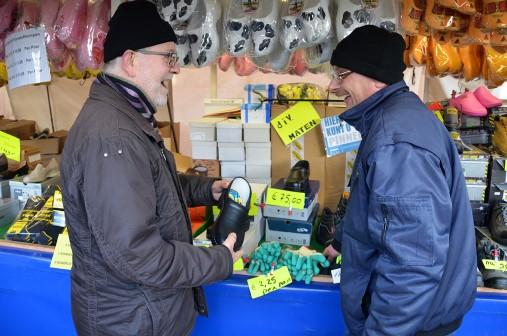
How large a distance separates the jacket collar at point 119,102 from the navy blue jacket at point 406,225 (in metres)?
0.55

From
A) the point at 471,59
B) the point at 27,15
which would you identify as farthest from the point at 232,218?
the point at 471,59

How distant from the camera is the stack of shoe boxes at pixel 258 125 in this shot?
2.13 metres

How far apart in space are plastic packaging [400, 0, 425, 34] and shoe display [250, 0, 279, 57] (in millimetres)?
491

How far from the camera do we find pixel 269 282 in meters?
1.49

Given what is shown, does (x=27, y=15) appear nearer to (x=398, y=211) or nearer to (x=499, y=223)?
(x=398, y=211)

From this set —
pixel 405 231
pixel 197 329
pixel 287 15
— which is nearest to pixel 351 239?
pixel 405 231

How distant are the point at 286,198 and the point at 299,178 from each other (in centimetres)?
16

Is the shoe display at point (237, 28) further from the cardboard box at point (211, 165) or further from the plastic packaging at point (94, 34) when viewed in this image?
the cardboard box at point (211, 165)

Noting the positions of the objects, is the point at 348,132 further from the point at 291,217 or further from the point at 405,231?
the point at 405,231

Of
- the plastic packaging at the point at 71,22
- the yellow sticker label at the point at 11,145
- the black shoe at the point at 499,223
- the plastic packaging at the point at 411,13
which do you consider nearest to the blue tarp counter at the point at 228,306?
the black shoe at the point at 499,223

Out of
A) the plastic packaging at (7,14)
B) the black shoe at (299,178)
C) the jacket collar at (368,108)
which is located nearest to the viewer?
the jacket collar at (368,108)

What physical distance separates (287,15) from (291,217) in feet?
2.67

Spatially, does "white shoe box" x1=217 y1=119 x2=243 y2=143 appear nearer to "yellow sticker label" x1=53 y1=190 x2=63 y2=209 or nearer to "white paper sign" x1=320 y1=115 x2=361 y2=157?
"white paper sign" x1=320 y1=115 x2=361 y2=157

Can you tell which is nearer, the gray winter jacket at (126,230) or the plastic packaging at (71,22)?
the gray winter jacket at (126,230)
